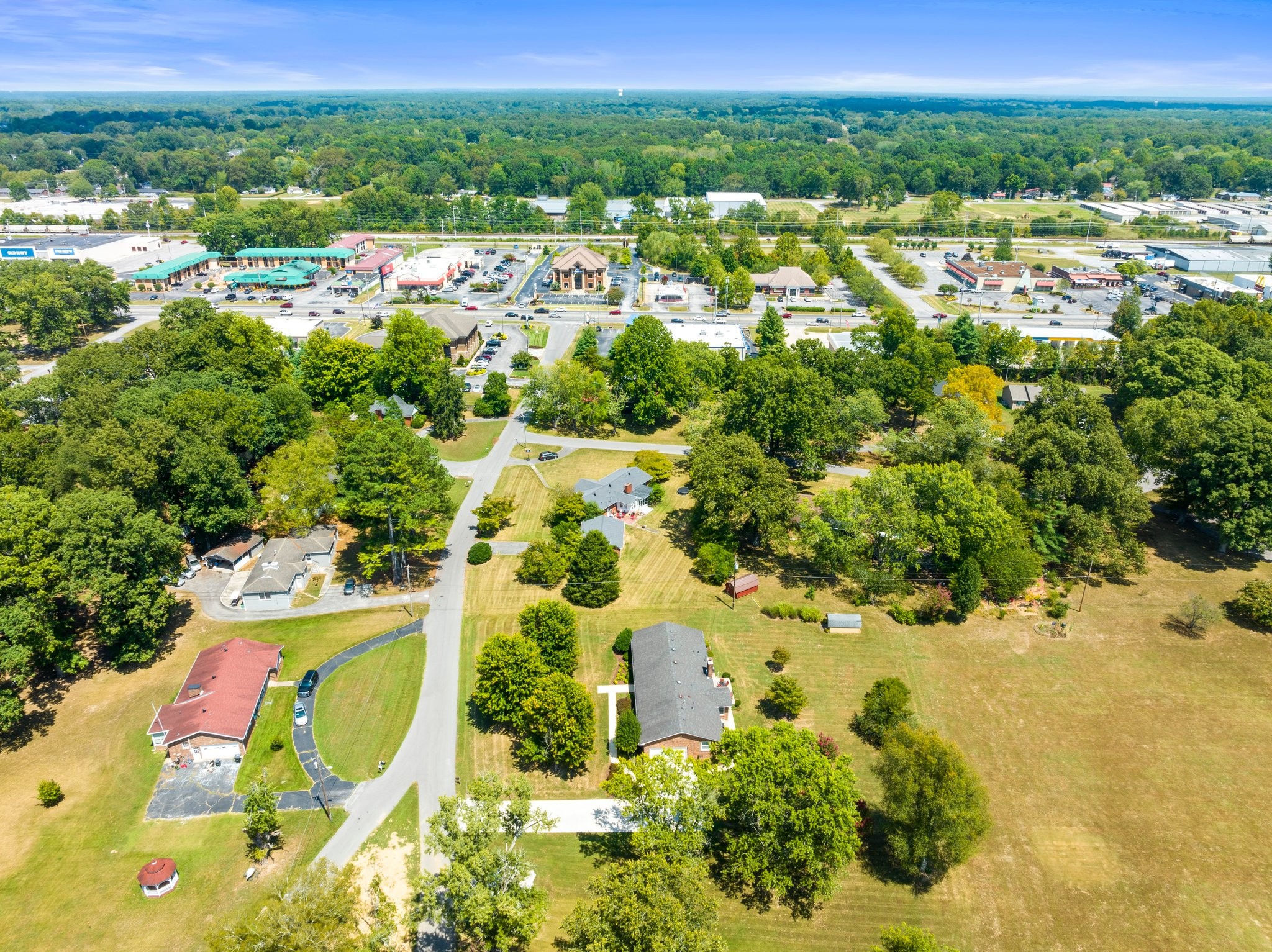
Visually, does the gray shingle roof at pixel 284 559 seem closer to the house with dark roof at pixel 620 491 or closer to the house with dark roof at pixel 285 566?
the house with dark roof at pixel 285 566

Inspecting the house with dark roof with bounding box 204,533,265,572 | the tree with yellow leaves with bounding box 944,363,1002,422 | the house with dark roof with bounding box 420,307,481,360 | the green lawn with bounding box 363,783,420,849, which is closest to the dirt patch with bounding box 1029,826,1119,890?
the green lawn with bounding box 363,783,420,849

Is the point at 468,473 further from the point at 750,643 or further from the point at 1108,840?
the point at 1108,840

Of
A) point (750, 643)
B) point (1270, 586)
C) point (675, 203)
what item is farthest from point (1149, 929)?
point (675, 203)

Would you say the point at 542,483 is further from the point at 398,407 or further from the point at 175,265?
the point at 175,265

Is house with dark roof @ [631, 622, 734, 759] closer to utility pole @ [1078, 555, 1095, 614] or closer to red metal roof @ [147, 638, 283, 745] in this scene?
red metal roof @ [147, 638, 283, 745]

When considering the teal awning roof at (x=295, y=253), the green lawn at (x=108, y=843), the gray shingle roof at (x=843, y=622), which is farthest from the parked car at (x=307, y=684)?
the teal awning roof at (x=295, y=253)
